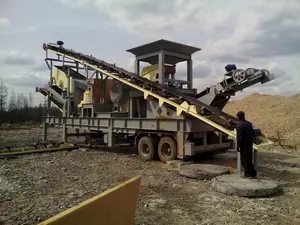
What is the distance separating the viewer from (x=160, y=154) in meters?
9.38

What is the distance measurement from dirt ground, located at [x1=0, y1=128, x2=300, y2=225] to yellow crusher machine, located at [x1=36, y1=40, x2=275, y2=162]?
1105 mm

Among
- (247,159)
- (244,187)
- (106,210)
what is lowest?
(244,187)

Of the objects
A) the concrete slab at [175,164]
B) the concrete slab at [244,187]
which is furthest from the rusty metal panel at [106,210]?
the concrete slab at [175,164]

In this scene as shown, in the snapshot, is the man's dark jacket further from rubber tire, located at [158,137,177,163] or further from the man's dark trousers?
rubber tire, located at [158,137,177,163]

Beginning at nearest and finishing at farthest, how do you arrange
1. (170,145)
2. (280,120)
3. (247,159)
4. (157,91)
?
(247,159) < (170,145) < (157,91) < (280,120)

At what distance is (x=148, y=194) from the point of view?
5824 mm

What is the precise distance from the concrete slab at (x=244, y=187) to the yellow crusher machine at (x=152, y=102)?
1.21m

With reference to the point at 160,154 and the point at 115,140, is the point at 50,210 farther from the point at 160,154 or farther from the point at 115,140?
the point at 115,140

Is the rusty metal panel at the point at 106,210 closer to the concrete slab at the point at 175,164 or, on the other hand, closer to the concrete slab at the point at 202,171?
the concrete slab at the point at 202,171

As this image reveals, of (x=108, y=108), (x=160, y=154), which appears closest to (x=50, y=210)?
(x=160, y=154)

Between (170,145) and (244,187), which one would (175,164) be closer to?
(170,145)

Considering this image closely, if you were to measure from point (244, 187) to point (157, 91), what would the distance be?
4746mm

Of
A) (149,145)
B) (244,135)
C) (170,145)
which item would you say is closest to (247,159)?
(244,135)

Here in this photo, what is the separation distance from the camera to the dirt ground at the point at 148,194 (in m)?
4.57
